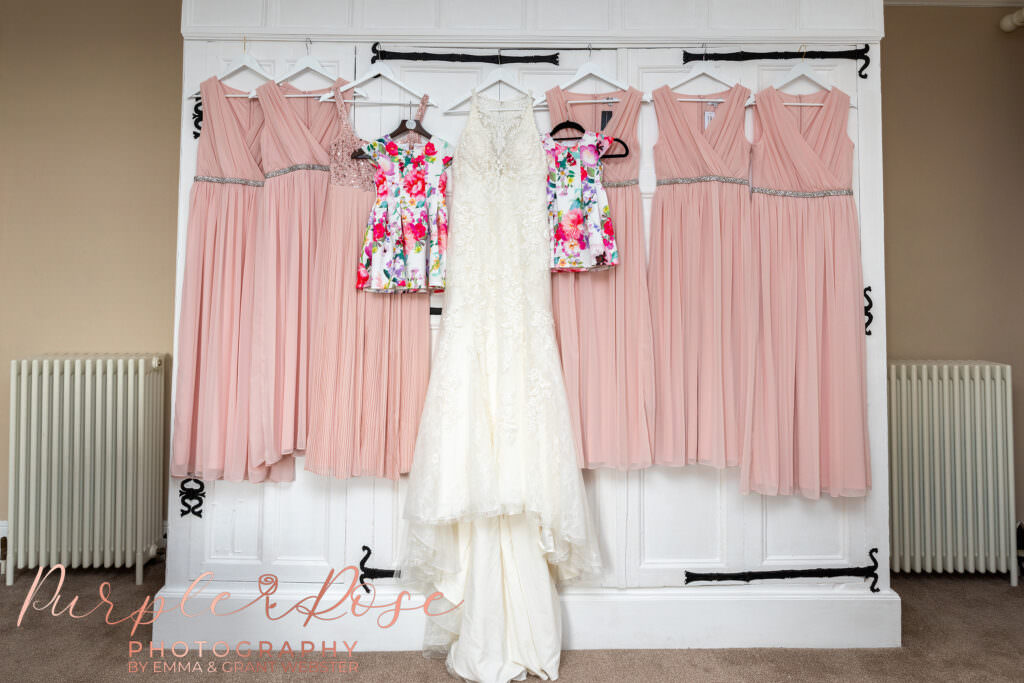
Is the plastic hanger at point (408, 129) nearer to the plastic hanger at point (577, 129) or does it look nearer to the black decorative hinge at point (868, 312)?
the plastic hanger at point (577, 129)

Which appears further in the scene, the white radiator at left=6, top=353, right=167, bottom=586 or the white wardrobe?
the white radiator at left=6, top=353, right=167, bottom=586

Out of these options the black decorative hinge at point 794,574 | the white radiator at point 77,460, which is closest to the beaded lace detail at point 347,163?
the white radiator at point 77,460

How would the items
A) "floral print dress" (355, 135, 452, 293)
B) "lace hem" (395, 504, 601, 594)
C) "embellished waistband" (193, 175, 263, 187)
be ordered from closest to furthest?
"lace hem" (395, 504, 601, 594) < "floral print dress" (355, 135, 452, 293) < "embellished waistband" (193, 175, 263, 187)

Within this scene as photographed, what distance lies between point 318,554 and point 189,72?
1.85m

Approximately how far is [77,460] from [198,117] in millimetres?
1547

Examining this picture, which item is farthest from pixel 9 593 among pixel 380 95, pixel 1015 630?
pixel 1015 630

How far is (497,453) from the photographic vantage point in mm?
1871

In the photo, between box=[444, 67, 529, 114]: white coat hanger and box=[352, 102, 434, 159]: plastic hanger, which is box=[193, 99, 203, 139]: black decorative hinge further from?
box=[444, 67, 529, 114]: white coat hanger

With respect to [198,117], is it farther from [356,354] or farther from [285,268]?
[356,354]

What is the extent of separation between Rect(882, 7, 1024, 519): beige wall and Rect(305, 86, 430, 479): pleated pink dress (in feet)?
7.95

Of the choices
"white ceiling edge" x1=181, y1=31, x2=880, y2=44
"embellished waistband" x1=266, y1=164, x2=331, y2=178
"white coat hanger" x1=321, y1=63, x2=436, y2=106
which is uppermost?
"white ceiling edge" x1=181, y1=31, x2=880, y2=44

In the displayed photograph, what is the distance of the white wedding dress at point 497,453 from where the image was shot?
1.83m

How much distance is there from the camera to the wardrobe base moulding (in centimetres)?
205

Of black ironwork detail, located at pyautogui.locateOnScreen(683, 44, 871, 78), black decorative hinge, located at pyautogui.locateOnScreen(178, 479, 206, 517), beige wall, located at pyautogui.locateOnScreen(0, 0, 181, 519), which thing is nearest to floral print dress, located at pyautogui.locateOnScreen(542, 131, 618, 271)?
black ironwork detail, located at pyautogui.locateOnScreen(683, 44, 871, 78)
